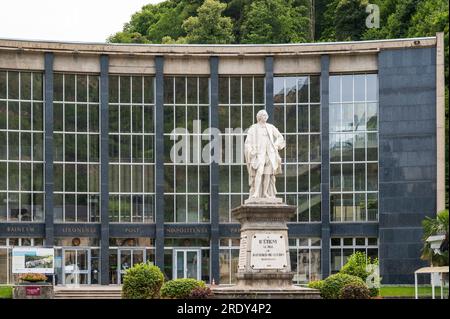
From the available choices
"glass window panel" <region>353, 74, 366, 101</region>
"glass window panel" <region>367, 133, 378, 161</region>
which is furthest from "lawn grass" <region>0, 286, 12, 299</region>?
"glass window panel" <region>353, 74, 366, 101</region>

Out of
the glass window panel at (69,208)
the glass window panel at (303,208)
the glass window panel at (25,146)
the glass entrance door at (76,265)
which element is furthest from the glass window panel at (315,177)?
the glass window panel at (25,146)

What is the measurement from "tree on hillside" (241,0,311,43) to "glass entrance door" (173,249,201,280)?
34371 mm

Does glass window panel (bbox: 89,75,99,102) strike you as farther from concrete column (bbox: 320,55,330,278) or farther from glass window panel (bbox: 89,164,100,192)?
concrete column (bbox: 320,55,330,278)

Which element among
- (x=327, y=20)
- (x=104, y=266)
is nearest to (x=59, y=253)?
(x=104, y=266)

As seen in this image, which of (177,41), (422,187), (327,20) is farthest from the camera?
(327,20)

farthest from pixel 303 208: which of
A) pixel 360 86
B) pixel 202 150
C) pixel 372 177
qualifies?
pixel 360 86

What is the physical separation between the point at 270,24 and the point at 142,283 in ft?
207

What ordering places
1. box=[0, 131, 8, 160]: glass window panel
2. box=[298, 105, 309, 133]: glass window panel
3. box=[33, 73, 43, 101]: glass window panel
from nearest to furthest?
box=[0, 131, 8, 160]: glass window panel → box=[33, 73, 43, 101]: glass window panel → box=[298, 105, 309, 133]: glass window panel

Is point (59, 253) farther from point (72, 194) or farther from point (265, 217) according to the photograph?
point (265, 217)

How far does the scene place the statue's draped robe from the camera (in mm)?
39853

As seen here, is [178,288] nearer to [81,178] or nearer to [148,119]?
[81,178]

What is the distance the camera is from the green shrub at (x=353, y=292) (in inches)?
1629

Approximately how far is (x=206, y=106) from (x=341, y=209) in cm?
1152

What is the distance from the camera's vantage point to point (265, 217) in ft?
128
